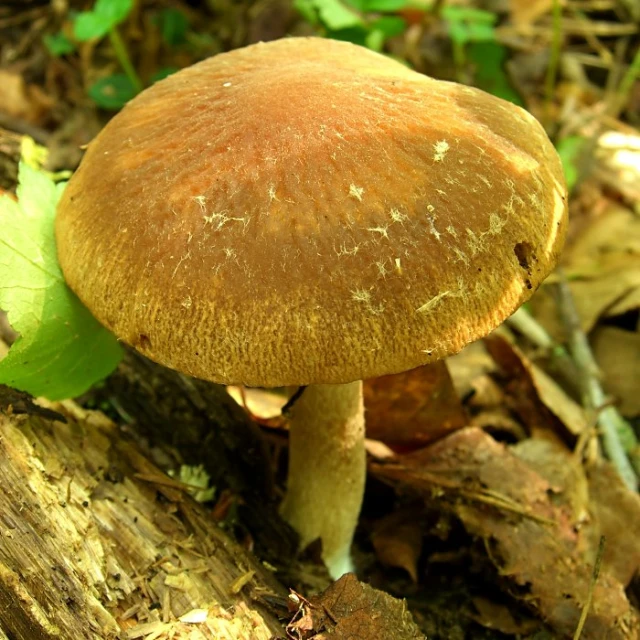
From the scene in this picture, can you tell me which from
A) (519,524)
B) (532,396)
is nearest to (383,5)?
(532,396)

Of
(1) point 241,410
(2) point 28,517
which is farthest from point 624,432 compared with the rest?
(2) point 28,517

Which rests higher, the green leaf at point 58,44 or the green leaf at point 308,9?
the green leaf at point 58,44

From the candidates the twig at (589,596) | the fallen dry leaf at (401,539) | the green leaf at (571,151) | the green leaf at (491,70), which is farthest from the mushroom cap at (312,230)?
the green leaf at (491,70)

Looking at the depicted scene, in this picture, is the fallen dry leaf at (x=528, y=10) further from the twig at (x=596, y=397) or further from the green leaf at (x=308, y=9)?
the twig at (x=596, y=397)

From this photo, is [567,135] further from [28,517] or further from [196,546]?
[28,517]

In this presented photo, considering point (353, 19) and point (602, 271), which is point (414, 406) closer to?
point (602, 271)

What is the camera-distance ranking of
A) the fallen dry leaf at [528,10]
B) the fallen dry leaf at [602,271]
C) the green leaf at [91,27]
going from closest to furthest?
the green leaf at [91,27] < the fallen dry leaf at [602,271] < the fallen dry leaf at [528,10]

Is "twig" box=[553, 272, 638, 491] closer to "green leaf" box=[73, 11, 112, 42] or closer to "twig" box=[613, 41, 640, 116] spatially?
"twig" box=[613, 41, 640, 116]

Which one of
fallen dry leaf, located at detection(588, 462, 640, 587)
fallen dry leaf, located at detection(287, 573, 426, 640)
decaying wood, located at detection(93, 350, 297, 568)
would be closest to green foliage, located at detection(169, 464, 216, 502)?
decaying wood, located at detection(93, 350, 297, 568)
